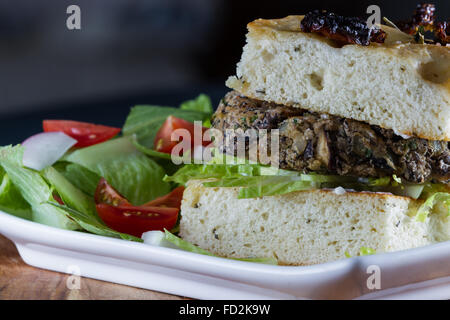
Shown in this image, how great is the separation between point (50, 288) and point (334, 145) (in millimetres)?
1323

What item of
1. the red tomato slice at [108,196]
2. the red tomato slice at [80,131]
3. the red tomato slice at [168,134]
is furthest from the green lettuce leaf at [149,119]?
the red tomato slice at [108,196]

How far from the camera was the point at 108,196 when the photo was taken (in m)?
3.29

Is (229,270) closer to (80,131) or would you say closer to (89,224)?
(89,224)

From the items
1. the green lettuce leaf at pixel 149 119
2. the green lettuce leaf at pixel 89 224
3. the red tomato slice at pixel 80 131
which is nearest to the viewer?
the green lettuce leaf at pixel 89 224

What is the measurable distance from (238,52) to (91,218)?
6.91 metres

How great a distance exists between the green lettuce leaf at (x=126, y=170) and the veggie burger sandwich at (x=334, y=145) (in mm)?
793

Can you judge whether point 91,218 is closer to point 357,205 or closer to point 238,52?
point 357,205

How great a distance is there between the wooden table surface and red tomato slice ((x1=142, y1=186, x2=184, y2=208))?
2.65 ft

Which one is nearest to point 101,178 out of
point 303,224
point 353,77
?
point 303,224

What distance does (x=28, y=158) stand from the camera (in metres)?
3.29

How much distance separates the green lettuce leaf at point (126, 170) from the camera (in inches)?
140

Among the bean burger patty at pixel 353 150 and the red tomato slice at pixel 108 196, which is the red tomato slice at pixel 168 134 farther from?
the bean burger patty at pixel 353 150

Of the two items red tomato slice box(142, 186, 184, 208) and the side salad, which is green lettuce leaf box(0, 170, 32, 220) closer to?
the side salad
